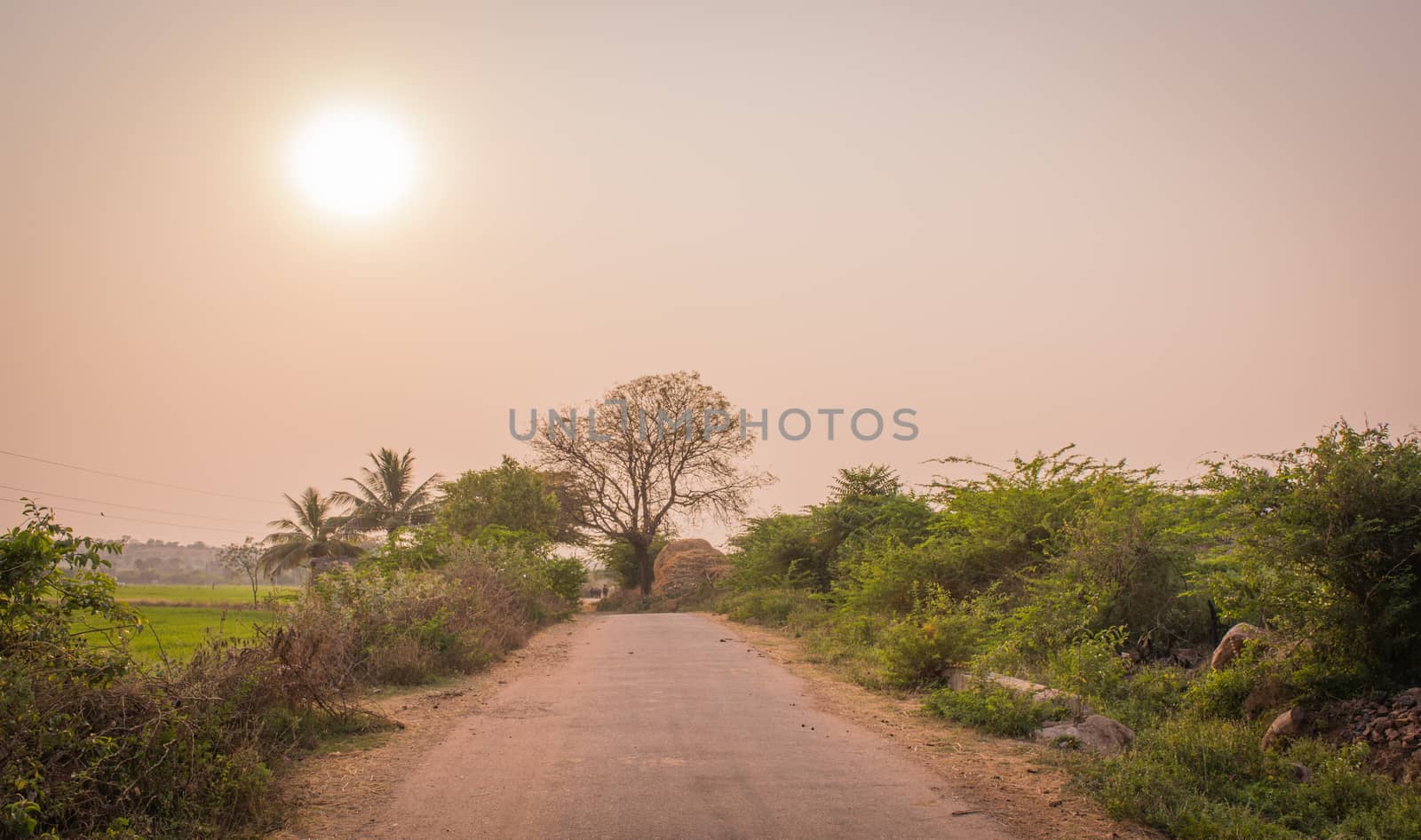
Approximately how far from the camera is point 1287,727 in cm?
698

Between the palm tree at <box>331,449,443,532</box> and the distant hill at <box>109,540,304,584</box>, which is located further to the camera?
the distant hill at <box>109,540,304,584</box>

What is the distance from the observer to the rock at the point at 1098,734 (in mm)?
7371

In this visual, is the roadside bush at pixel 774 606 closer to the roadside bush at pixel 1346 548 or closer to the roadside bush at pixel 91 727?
the roadside bush at pixel 1346 548

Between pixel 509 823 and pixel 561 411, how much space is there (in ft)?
128

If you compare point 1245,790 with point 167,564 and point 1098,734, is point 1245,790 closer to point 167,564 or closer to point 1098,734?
point 1098,734

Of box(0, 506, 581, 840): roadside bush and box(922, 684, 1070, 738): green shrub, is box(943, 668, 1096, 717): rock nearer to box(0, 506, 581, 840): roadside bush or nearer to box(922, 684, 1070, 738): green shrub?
box(922, 684, 1070, 738): green shrub

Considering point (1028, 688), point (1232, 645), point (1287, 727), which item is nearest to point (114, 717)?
point (1028, 688)

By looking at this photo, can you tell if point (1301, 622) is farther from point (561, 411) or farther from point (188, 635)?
point (561, 411)

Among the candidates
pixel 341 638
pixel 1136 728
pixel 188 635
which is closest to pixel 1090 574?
pixel 1136 728

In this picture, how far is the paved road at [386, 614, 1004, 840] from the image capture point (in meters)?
5.39

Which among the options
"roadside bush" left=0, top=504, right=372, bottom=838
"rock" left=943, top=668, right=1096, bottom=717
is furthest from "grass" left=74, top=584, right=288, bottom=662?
"rock" left=943, top=668, right=1096, bottom=717

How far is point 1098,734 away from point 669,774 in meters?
3.78

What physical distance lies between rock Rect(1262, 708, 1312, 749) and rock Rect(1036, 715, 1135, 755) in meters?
1.01

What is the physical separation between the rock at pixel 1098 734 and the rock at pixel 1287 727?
1.01 meters
